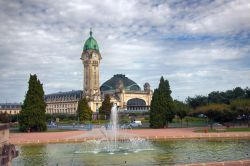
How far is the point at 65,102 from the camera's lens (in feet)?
567

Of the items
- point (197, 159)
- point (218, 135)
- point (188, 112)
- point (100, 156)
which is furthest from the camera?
point (188, 112)

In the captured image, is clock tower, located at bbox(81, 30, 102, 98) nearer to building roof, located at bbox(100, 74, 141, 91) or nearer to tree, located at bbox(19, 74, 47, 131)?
building roof, located at bbox(100, 74, 141, 91)

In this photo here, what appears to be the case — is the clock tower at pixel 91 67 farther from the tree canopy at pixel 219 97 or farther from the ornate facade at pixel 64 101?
the tree canopy at pixel 219 97

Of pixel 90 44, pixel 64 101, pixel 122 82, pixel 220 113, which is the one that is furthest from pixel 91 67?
pixel 220 113

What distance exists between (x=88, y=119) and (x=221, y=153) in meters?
75.9

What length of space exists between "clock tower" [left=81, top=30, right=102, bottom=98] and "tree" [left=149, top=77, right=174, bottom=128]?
282 feet

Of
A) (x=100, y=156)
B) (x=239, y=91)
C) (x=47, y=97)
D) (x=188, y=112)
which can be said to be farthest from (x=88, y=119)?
(x=47, y=97)

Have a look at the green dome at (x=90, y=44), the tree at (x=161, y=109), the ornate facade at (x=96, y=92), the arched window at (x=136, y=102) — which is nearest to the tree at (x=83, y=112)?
the tree at (x=161, y=109)

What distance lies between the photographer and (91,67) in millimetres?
150000

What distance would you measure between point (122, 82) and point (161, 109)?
105m

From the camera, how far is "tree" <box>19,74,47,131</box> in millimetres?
57188

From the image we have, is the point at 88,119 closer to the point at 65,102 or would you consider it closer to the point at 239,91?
the point at 239,91

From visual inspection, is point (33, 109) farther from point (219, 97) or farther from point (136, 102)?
point (136, 102)

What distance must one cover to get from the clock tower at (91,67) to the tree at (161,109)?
282 ft
